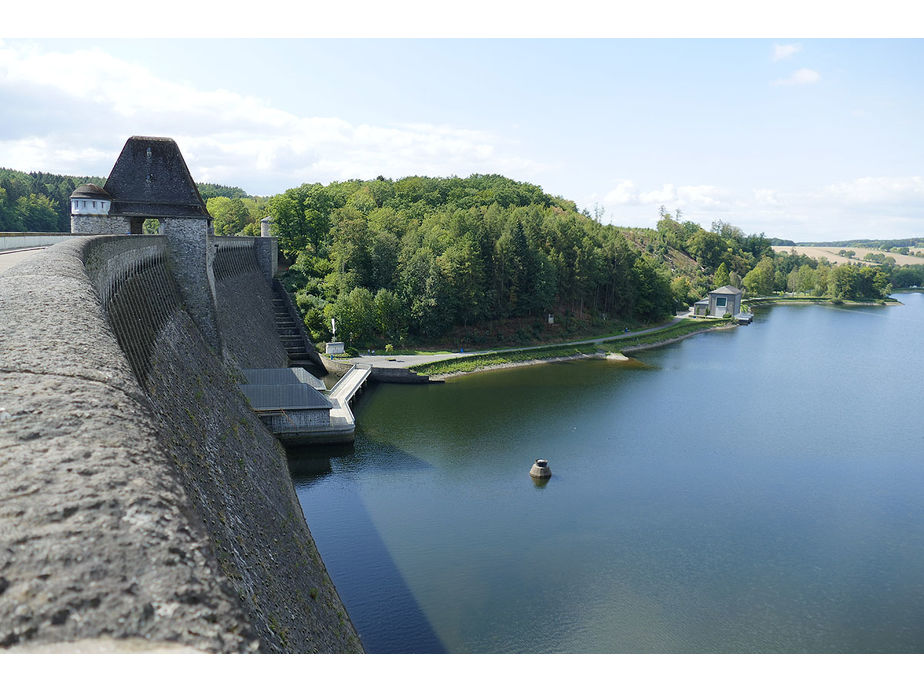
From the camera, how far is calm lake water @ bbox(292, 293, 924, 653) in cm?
1525

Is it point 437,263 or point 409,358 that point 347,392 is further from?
point 437,263

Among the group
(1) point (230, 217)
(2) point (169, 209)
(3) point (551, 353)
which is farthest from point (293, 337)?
(1) point (230, 217)

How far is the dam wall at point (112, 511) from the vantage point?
3.46m

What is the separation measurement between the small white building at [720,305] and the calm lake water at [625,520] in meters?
45.7

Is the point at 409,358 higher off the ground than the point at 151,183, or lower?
lower

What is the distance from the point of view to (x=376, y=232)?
188ft

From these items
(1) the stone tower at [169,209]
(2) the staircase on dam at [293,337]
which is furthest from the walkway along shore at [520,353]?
(1) the stone tower at [169,209]

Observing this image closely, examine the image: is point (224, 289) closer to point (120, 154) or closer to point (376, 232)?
point (120, 154)

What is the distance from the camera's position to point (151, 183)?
21.9 meters

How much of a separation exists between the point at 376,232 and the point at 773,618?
47.2 metres

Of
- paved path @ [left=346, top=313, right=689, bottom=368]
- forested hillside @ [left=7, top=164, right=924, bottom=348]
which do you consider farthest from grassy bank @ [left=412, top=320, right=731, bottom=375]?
forested hillside @ [left=7, top=164, right=924, bottom=348]

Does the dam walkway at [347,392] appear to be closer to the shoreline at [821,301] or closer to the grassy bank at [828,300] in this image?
the shoreline at [821,301]

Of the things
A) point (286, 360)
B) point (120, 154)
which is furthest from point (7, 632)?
point (286, 360)

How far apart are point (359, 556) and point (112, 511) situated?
14.6 m
